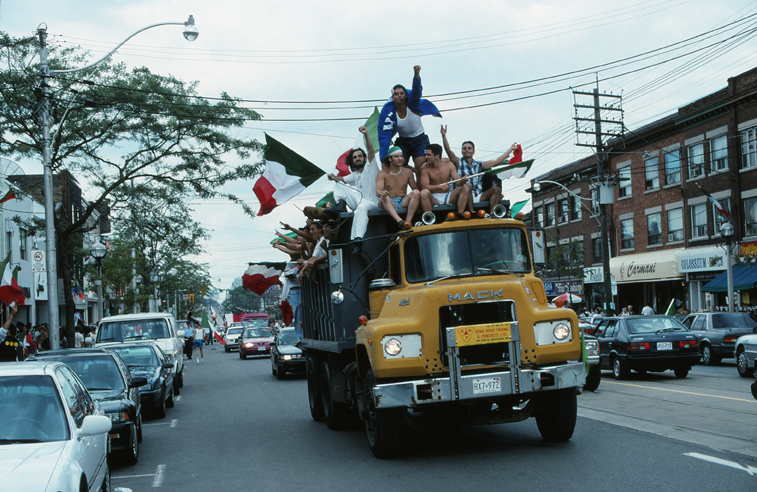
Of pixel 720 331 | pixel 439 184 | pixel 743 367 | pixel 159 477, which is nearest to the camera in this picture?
pixel 159 477

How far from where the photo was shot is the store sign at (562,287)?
137 ft

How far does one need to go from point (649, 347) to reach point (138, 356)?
1157 cm

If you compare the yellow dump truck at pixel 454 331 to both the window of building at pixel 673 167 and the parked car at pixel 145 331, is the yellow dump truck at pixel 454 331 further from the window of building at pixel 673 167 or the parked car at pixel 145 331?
the window of building at pixel 673 167

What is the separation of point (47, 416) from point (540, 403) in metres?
5.71

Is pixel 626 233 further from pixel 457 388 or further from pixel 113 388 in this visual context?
pixel 457 388

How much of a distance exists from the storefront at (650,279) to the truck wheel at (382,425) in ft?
103

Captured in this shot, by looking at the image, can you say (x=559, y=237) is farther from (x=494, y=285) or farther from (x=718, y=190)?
(x=494, y=285)

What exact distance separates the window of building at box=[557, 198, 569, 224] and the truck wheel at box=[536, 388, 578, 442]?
4062 centimetres

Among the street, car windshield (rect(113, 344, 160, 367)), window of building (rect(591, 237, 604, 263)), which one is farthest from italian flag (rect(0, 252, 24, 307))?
window of building (rect(591, 237, 604, 263))

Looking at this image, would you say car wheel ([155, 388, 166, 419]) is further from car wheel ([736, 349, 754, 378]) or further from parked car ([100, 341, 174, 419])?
car wheel ([736, 349, 754, 378])

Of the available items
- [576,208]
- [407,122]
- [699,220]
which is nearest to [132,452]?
[407,122]

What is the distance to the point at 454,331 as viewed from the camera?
8523 millimetres

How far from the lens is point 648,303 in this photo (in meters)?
41.6

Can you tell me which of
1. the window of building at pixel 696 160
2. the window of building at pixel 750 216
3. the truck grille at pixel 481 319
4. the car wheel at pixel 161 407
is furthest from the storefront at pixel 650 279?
the truck grille at pixel 481 319
